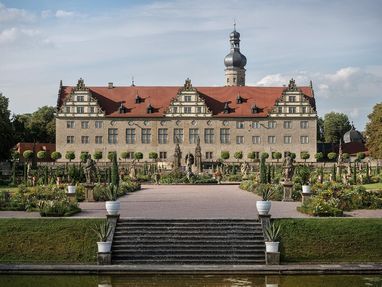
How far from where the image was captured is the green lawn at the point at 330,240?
15766 millimetres

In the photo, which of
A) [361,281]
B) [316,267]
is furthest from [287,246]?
[361,281]

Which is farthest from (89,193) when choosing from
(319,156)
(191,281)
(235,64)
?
(235,64)

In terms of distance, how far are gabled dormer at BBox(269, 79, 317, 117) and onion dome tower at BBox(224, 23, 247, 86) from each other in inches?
809

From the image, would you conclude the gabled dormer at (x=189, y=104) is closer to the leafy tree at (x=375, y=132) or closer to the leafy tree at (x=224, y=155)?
the leafy tree at (x=224, y=155)

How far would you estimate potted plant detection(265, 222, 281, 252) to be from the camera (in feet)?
50.5

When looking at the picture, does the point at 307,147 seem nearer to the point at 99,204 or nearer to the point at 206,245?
the point at 99,204

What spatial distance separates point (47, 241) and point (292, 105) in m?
51.8

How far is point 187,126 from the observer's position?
218 ft

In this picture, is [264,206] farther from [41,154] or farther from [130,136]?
[130,136]

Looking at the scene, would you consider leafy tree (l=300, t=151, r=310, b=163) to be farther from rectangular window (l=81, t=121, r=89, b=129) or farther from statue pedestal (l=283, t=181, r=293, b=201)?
statue pedestal (l=283, t=181, r=293, b=201)

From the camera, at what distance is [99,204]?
983 inches

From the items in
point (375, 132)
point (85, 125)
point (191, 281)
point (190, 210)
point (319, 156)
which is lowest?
point (191, 281)

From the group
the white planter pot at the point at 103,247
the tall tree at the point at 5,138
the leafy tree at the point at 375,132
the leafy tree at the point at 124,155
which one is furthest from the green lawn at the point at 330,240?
the leafy tree at the point at 124,155

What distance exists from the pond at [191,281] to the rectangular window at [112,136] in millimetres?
52550
